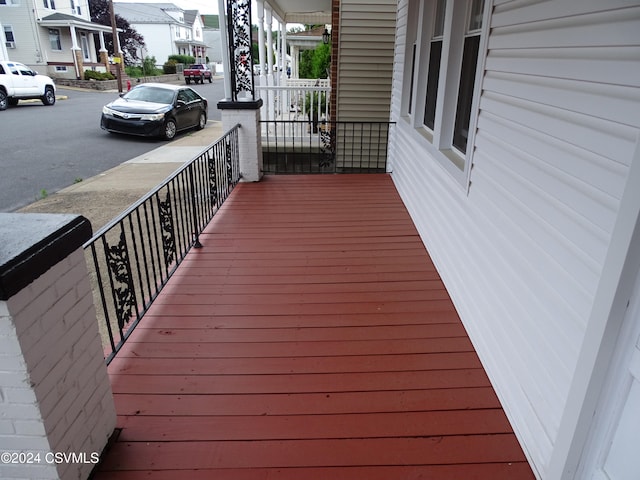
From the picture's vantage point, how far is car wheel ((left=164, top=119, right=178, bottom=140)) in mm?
11870

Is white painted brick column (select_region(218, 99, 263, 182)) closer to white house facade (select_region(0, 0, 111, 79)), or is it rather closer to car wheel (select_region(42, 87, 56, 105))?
car wheel (select_region(42, 87, 56, 105))

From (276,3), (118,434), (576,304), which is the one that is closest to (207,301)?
(118,434)

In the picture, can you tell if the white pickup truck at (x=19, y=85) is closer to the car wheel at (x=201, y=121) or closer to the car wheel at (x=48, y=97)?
the car wheel at (x=48, y=97)

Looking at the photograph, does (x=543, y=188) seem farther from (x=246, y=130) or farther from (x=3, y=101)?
(x=3, y=101)

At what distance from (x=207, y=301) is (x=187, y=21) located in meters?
59.2

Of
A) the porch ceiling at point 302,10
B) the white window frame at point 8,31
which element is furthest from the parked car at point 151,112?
the white window frame at point 8,31

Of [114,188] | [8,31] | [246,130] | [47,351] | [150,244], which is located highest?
[8,31]

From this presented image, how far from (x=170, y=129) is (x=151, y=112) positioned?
68cm

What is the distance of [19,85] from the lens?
16.3m

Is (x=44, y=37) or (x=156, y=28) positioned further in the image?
(x=156, y=28)

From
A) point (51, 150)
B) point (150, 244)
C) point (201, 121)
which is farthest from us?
point (201, 121)

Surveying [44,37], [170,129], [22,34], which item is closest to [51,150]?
[170,129]

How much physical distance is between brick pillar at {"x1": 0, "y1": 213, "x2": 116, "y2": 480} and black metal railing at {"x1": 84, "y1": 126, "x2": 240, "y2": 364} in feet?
1.72

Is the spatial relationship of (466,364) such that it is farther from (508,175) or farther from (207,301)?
(207,301)
